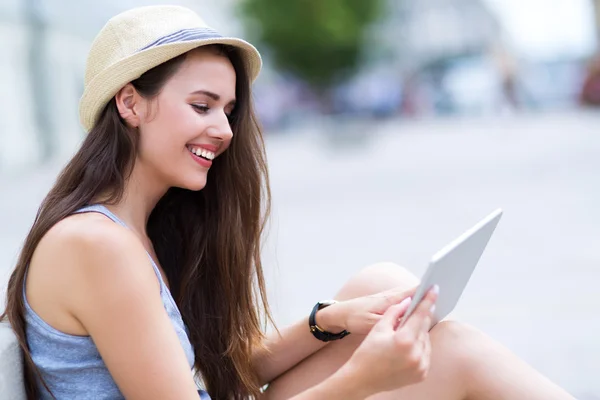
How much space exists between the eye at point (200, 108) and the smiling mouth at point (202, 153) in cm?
8

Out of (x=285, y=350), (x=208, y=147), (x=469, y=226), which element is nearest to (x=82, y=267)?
(x=208, y=147)

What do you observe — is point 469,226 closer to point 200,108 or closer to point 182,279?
point 182,279

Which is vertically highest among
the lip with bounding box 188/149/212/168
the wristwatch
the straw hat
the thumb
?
the straw hat

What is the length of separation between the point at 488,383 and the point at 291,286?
3.49m

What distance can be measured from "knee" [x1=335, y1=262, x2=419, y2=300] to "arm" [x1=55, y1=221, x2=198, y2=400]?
72cm

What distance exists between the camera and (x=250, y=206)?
221cm

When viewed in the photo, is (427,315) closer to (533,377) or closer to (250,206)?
(533,377)

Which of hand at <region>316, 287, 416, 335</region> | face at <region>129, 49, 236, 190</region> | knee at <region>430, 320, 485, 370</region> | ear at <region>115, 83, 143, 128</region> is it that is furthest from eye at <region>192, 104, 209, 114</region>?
knee at <region>430, 320, 485, 370</region>

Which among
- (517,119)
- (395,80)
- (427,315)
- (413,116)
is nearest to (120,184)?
(427,315)

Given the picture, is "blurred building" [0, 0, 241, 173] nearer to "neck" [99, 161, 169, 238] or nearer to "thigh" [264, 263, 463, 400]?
"thigh" [264, 263, 463, 400]

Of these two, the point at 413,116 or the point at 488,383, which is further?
the point at 413,116

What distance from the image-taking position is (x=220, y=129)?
1979mm

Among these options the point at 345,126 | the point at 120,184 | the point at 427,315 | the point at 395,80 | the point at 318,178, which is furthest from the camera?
the point at 395,80

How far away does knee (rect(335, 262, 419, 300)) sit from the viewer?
226cm
